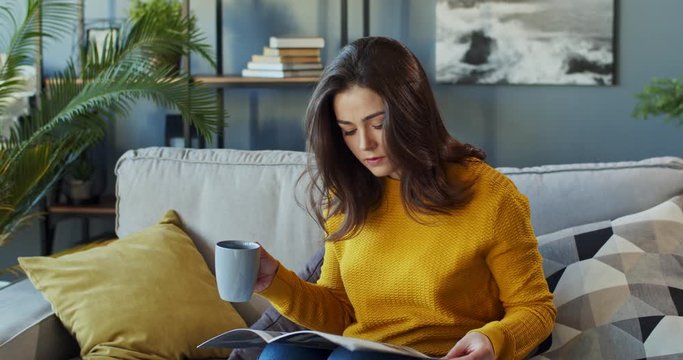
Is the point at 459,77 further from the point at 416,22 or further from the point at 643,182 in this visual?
the point at 643,182

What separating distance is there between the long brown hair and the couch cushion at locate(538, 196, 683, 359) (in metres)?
0.43

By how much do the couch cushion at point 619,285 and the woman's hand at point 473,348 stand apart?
45 centimetres

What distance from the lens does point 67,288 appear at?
2148 mm

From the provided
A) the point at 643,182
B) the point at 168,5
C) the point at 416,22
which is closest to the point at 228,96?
the point at 168,5

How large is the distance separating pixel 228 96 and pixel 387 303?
2.01 m

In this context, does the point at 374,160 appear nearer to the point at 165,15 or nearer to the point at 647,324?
the point at 647,324

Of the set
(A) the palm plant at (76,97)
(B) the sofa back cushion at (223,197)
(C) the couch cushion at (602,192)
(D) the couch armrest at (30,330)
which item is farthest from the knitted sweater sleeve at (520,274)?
(A) the palm plant at (76,97)

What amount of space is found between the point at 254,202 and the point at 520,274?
2.89ft

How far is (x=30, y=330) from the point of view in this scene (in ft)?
6.61

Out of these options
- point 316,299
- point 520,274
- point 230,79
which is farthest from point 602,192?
point 230,79

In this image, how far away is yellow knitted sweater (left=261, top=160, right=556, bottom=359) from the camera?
5.32ft

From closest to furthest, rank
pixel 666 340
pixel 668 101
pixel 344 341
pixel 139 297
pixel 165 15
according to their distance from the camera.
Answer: pixel 344 341 < pixel 666 340 < pixel 139 297 < pixel 668 101 < pixel 165 15

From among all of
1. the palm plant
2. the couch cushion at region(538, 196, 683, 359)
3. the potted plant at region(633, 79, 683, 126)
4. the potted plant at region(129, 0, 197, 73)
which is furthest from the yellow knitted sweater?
the potted plant at region(129, 0, 197, 73)

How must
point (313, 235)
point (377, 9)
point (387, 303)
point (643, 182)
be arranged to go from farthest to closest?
point (377, 9) < point (313, 235) < point (643, 182) < point (387, 303)
